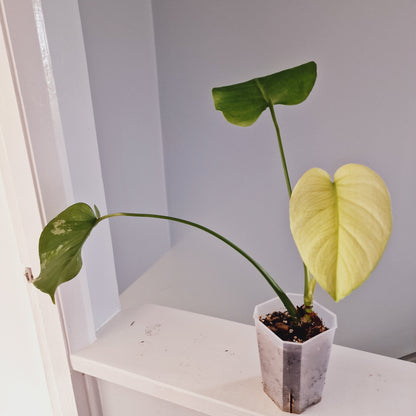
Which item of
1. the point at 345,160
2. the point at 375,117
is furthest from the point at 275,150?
the point at 375,117

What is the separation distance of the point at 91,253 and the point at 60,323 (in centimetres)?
15

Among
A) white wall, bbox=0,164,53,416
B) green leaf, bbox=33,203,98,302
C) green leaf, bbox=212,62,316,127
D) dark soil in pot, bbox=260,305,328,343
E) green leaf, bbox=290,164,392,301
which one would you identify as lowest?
white wall, bbox=0,164,53,416

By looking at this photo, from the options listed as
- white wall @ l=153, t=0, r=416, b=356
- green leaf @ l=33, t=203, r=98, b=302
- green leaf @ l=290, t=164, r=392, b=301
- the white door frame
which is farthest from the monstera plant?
white wall @ l=153, t=0, r=416, b=356

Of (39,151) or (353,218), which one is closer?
(353,218)

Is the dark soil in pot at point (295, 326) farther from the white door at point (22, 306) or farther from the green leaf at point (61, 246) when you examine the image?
the white door at point (22, 306)

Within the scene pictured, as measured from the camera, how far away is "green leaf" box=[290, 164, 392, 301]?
34 cm

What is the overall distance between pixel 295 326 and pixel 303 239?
0.86ft

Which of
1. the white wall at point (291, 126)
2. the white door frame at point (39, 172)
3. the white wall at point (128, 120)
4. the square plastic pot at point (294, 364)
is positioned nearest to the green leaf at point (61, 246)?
the white door frame at point (39, 172)

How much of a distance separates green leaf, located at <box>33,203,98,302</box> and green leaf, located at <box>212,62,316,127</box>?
0.26m

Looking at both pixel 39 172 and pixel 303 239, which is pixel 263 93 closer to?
pixel 303 239

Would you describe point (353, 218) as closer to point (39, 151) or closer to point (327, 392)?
point (327, 392)

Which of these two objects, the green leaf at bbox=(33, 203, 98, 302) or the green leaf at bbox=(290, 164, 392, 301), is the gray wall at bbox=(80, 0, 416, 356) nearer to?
the green leaf at bbox=(33, 203, 98, 302)

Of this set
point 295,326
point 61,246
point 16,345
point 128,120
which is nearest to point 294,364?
point 295,326

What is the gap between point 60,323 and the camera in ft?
2.53
